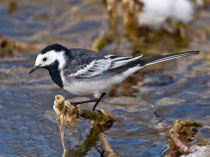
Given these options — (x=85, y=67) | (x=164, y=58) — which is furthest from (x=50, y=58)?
(x=164, y=58)

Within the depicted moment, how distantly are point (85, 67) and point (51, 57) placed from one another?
1.38 feet

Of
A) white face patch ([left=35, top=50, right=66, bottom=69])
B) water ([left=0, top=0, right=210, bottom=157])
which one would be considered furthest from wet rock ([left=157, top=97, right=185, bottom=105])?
white face patch ([left=35, top=50, right=66, bottom=69])

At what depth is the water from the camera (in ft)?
16.6

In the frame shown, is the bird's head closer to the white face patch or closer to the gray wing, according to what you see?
the white face patch

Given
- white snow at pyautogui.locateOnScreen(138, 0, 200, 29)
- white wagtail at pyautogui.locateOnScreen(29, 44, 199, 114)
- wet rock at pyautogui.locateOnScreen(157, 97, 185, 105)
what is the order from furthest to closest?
white snow at pyautogui.locateOnScreen(138, 0, 200, 29) < wet rock at pyautogui.locateOnScreen(157, 97, 185, 105) < white wagtail at pyautogui.locateOnScreen(29, 44, 199, 114)

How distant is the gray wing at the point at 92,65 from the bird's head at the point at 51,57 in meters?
0.14

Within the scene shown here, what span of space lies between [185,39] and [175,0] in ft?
2.79

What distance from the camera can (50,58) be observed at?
4.93m

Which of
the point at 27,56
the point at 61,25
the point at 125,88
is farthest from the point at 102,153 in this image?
the point at 61,25

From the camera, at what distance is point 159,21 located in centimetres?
859

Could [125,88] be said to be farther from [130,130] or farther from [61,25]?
[61,25]

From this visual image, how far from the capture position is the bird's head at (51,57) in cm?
489

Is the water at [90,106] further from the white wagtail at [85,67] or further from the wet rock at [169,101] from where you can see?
the white wagtail at [85,67]

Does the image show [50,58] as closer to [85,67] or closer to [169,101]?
[85,67]
